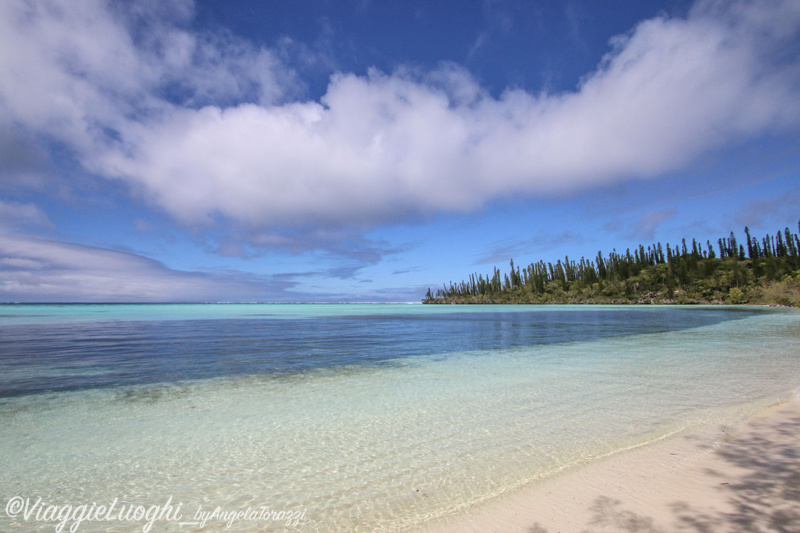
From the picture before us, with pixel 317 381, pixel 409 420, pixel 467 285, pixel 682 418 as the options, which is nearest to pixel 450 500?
pixel 409 420

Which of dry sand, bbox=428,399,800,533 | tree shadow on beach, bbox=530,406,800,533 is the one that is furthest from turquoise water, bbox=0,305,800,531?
tree shadow on beach, bbox=530,406,800,533

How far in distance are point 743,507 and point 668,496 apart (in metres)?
0.62

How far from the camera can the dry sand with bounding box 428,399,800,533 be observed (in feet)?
11.5

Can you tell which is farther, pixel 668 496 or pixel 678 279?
pixel 678 279

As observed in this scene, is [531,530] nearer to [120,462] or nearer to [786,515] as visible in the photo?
[786,515]

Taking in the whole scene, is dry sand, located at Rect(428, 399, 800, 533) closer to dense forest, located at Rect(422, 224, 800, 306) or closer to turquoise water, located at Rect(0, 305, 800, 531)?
turquoise water, located at Rect(0, 305, 800, 531)

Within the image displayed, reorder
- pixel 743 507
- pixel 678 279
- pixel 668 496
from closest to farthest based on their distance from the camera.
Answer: pixel 743 507 < pixel 668 496 < pixel 678 279

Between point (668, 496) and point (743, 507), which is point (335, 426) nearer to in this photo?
point (668, 496)

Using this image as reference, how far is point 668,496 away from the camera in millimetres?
3994

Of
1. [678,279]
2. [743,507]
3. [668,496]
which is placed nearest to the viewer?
[743,507]

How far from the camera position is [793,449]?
5.12 m

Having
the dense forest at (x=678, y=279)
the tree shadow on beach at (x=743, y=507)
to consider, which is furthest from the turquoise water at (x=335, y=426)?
the dense forest at (x=678, y=279)

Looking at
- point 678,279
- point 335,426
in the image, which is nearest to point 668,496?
point 335,426

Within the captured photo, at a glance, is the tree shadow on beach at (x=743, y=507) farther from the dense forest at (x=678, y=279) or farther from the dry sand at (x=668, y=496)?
the dense forest at (x=678, y=279)
